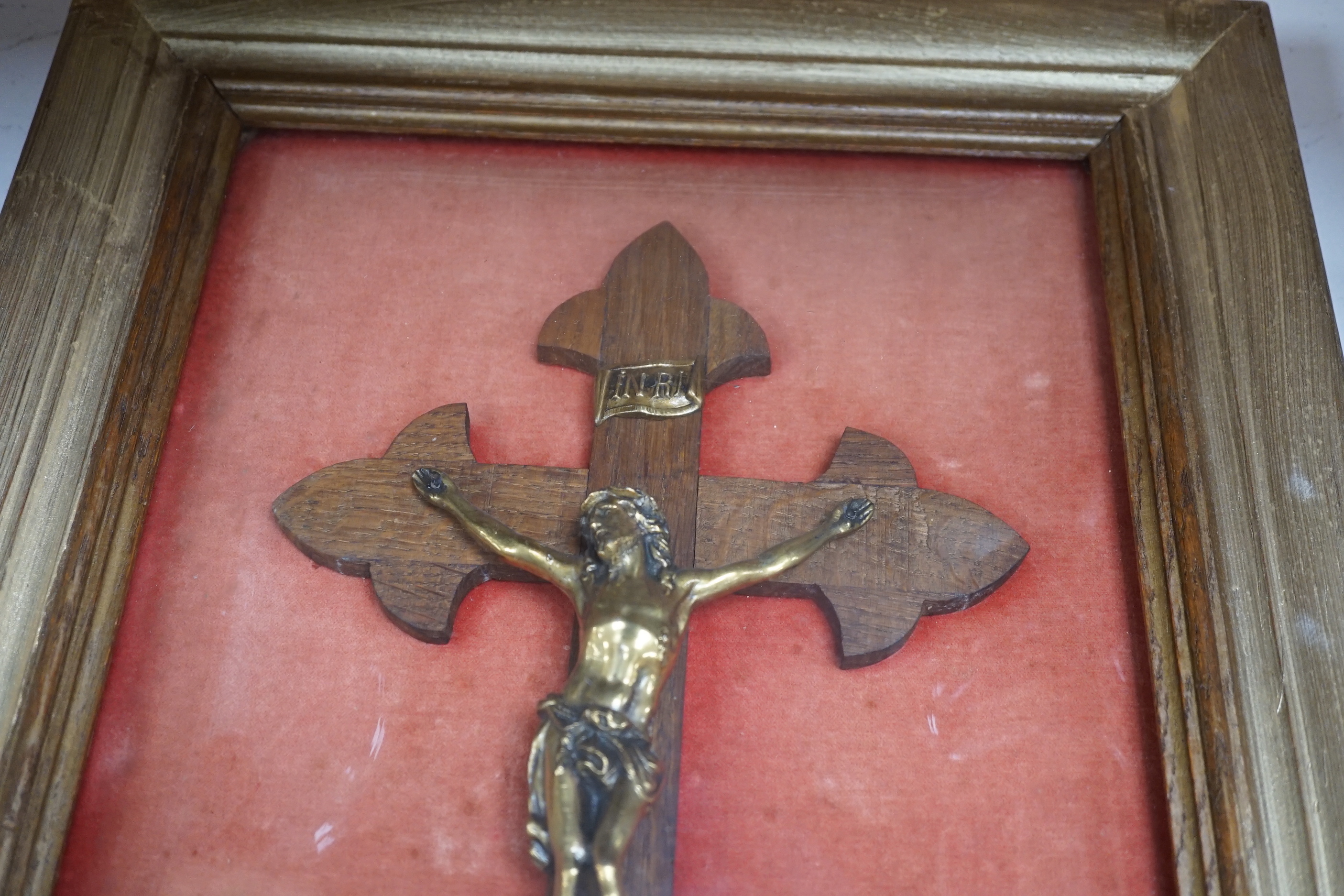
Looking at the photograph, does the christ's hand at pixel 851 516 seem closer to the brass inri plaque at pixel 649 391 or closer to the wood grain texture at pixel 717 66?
the brass inri plaque at pixel 649 391

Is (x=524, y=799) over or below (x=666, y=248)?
below

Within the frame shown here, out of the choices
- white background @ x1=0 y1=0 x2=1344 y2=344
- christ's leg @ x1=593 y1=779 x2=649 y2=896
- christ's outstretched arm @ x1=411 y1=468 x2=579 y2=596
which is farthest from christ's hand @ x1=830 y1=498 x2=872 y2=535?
white background @ x1=0 y1=0 x2=1344 y2=344

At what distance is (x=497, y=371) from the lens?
6.82 feet

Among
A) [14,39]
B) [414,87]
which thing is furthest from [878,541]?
[14,39]

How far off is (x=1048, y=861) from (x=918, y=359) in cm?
84

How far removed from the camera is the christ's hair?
1.74 m

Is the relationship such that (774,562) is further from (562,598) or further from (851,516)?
(562,598)

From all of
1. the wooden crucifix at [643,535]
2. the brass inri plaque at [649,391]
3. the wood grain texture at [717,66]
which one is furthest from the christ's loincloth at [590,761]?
the wood grain texture at [717,66]

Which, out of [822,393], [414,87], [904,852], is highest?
[414,87]

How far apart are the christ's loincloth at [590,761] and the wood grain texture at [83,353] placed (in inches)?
27.1

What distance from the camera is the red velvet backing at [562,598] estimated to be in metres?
1.70

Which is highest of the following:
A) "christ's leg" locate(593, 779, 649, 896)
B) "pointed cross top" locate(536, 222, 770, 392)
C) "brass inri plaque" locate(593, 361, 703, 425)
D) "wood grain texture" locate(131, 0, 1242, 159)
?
"wood grain texture" locate(131, 0, 1242, 159)

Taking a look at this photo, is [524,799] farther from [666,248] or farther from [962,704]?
[666,248]

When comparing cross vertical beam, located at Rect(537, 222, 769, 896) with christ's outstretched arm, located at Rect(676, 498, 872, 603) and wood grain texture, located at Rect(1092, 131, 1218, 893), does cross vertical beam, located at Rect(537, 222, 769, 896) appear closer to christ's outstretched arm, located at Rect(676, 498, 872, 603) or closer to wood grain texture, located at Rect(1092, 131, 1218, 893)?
christ's outstretched arm, located at Rect(676, 498, 872, 603)
